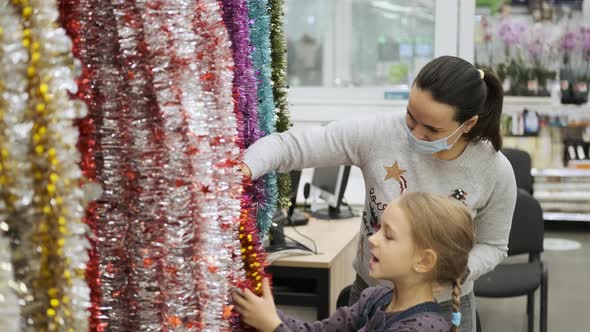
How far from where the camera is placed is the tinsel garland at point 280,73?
4.62 feet

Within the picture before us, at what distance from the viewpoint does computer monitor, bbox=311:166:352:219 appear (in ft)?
13.7

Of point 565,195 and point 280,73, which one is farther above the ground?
point 280,73

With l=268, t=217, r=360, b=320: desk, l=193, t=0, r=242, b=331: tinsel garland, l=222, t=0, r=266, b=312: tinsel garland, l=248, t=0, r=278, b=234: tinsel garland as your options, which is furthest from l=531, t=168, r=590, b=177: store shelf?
l=193, t=0, r=242, b=331: tinsel garland

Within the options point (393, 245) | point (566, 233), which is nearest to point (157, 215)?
point (393, 245)

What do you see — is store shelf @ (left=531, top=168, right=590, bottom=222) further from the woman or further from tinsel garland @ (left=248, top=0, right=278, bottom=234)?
tinsel garland @ (left=248, top=0, right=278, bottom=234)

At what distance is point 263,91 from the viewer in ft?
4.33

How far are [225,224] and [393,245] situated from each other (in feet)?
2.23

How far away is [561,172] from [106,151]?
6.84 meters

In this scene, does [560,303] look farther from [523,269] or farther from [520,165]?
[523,269]

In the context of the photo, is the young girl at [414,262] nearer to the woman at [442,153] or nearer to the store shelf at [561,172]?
the woman at [442,153]

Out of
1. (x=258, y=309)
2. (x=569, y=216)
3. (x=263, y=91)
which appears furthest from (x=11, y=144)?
(x=569, y=216)

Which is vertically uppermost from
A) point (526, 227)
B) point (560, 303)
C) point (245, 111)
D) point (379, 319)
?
point (245, 111)

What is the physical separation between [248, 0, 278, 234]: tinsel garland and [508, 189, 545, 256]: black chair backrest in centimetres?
274

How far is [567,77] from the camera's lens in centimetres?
715
